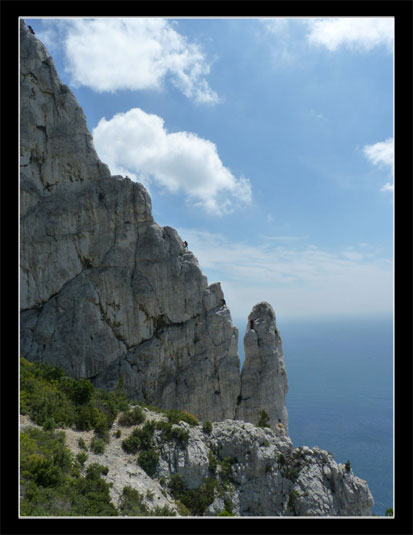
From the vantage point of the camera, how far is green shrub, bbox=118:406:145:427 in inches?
609

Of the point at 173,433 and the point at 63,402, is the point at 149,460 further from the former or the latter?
the point at 63,402

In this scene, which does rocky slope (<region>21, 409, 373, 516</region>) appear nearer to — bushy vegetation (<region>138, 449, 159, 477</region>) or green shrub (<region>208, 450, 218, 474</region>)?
green shrub (<region>208, 450, 218, 474</region>)

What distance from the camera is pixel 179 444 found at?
14664mm

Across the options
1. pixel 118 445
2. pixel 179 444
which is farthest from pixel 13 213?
pixel 179 444

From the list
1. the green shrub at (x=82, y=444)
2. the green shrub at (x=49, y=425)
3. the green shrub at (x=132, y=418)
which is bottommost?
the green shrub at (x=132, y=418)

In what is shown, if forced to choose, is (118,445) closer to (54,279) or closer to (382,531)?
(382,531)

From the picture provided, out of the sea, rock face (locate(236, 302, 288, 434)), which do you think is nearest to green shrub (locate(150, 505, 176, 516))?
rock face (locate(236, 302, 288, 434))

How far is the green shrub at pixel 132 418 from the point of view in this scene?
1547 cm

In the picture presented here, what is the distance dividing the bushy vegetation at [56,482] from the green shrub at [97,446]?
3.63 ft

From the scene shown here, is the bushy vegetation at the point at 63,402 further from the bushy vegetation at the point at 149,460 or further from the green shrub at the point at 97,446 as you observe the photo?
the bushy vegetation at the point at 149,460

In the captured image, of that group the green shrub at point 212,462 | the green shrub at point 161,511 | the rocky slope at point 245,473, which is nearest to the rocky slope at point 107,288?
the rocky slope at point 245,473

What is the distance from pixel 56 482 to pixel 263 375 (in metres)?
30.2

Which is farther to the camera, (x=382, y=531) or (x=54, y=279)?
(x=54, y=279)

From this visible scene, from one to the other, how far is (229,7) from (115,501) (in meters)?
14.7
